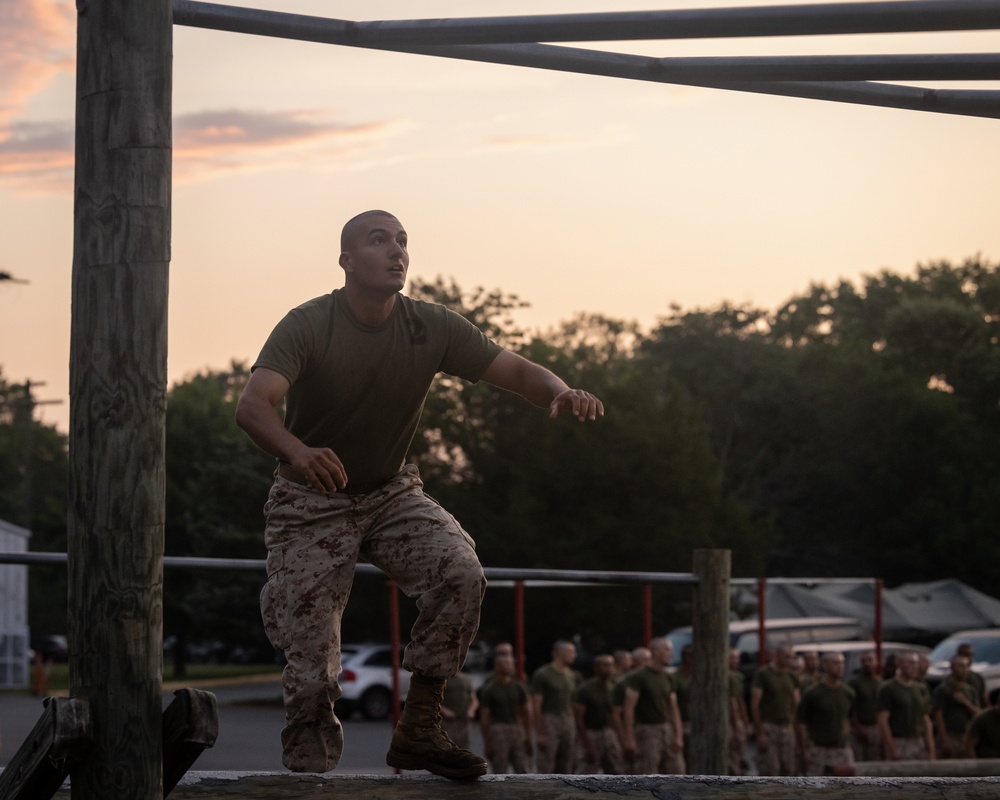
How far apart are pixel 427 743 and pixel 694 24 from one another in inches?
78.3

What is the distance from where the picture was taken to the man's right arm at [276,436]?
141 inches

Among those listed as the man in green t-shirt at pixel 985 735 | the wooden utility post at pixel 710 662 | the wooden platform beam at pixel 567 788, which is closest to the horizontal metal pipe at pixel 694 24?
the wooden platform beam at pixel 567 788

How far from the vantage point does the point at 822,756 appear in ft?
43.4

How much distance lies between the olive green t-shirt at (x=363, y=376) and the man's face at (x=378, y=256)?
12 centimetres

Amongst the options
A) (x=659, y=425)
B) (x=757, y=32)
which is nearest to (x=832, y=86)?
(x=757, y=32)

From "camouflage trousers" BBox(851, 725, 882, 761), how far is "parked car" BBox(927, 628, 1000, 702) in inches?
323

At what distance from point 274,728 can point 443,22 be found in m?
23.7

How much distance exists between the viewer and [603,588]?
32.1 m

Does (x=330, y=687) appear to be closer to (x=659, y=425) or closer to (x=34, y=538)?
(x=659, y=425)

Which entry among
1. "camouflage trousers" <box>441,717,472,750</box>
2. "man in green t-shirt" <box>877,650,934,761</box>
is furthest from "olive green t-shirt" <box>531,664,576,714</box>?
"man in green t-shirt" <box>877,650,934,761</box>

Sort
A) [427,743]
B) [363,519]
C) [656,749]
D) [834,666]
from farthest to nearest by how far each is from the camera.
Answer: [834,666] → [656,749] → [363,519] → [427,743]

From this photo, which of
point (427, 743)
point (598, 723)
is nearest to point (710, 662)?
point (427, 743)

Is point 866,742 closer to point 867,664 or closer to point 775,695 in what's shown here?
point 867,664

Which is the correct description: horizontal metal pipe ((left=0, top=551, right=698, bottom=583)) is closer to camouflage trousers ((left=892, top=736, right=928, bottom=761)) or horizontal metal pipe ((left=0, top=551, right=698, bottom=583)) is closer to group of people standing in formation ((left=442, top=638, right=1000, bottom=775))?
group of people standing in formation ((left=442, top=638, right=1000, bottom=775))
